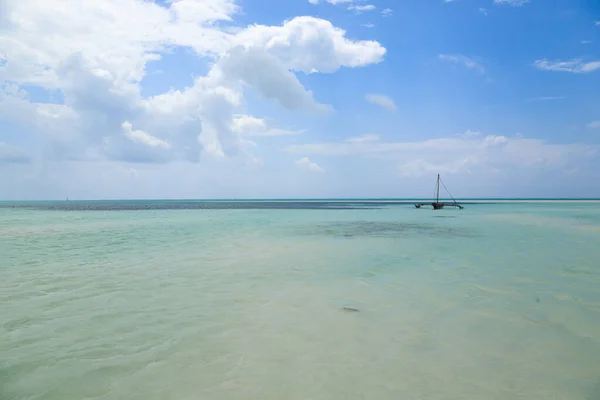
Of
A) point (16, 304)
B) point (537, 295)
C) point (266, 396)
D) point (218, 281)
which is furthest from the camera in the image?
point (218, 281)

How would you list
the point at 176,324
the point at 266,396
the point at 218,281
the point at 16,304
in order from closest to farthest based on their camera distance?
the point at 266,396
the point at 176,324
the point at 16,304
the point at 218,281

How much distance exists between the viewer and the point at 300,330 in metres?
7.79

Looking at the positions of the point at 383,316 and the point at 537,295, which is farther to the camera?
the point at 537,295

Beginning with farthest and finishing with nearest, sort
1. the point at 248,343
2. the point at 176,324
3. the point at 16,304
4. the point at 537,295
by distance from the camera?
the point at 537,295
the point at 16,304
the point at 176,324
the point at 248,343

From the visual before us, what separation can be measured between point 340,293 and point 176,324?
4.67 m

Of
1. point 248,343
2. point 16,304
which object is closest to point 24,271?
point 16,304

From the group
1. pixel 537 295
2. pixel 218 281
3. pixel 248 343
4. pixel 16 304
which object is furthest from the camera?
pixel 218 281

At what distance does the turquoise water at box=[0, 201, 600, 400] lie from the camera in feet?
18.0

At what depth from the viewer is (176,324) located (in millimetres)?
8148

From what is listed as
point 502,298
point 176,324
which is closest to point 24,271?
point 176,324

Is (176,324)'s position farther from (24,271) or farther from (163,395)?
(24,271)

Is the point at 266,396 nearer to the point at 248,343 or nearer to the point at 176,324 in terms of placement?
the point at 248,343

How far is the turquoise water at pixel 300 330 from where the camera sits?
215 inches

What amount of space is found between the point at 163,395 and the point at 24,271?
12352 mm
